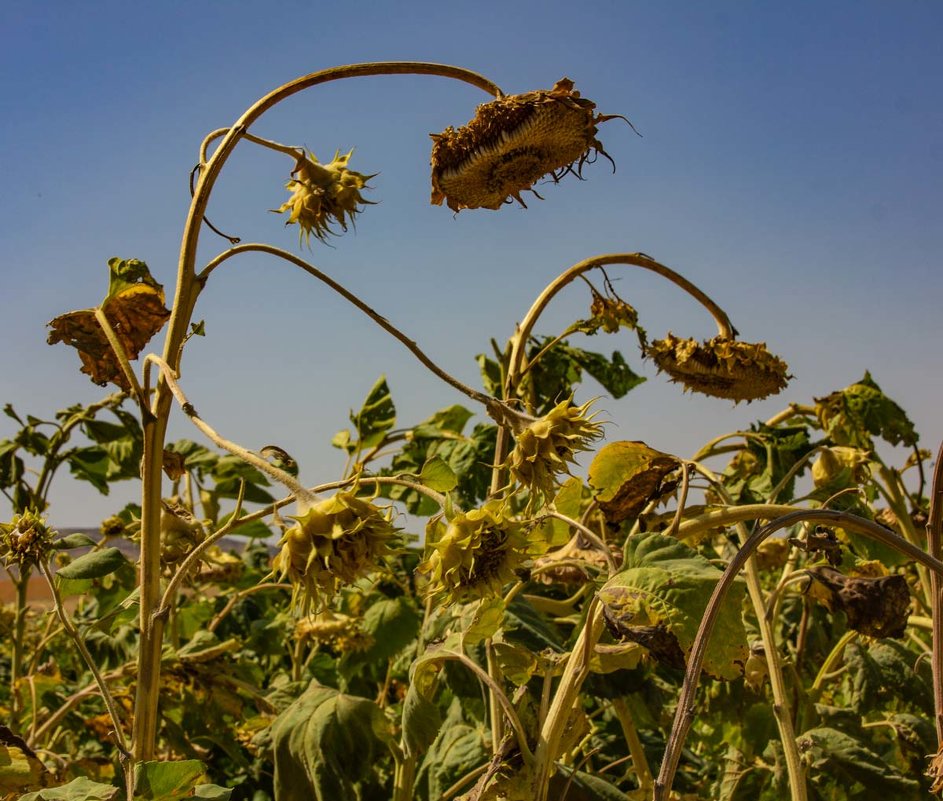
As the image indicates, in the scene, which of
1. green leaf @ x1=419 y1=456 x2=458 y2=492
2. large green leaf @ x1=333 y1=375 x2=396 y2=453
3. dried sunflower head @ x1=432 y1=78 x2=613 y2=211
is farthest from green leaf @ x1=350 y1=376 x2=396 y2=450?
green leaf @ x1=419 y1=456 x2=458 y2=492

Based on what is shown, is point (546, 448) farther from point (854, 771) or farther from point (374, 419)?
point (374, 419)

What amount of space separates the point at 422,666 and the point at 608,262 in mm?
1036

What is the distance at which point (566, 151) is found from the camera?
201cm

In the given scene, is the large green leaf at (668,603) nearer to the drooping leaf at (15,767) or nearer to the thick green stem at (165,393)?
the thick green stem at (165,393)

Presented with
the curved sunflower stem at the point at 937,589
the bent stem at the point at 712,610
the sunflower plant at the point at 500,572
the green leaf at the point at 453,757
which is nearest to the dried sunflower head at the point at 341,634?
the sunflower plant at the point at 500,572

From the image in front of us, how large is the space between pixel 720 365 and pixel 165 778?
167cm

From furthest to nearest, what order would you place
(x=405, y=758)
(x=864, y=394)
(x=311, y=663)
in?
(x=311, y=663) → (x=864, y=394) → (x=405, y=758)

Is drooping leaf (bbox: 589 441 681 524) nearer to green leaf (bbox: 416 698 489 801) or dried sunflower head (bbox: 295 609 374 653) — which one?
green leaf (bbox: 416 698 489 801)

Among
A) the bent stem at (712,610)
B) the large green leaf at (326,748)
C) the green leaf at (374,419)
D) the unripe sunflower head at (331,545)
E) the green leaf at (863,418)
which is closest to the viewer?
the bent stem at (712,610)

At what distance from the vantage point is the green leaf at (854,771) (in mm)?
2289

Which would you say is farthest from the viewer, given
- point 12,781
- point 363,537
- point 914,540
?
point 914,540

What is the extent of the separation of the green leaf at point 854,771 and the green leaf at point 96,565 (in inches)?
60.8

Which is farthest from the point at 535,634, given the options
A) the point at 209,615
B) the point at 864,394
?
the point at 209,615

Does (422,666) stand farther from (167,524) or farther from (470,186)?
(470,186)
